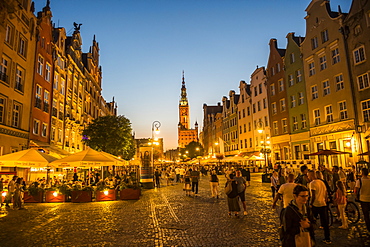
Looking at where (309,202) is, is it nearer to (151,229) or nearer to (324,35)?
(151,229)

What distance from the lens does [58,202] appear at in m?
17.2

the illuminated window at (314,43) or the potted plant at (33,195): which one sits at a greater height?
the illuminated window at (314,43)

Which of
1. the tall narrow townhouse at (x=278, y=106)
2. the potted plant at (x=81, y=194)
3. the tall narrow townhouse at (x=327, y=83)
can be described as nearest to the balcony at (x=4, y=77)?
the potted plant at (x=81, y=194)

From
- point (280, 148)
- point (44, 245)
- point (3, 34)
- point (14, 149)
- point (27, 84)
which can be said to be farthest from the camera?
point (280, 148)

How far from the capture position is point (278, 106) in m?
38.3

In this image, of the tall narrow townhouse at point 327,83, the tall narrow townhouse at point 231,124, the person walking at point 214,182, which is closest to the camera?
the person walking at point 214,182

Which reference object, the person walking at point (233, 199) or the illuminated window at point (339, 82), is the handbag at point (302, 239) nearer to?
the person walking at point (233, 199)

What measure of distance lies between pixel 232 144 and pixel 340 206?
48193 mm

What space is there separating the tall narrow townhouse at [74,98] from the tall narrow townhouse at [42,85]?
154 inches

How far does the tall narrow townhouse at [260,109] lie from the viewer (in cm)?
4219

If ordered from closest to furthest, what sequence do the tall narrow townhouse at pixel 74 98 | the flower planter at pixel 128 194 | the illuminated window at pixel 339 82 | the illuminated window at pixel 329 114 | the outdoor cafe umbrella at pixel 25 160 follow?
1. the outdoor cafe umbrella at pixel 25 160
2. the flower planter at pixel 128 194
3. the illuminated window at pixel 339 82
4. the illuminated window at pixel 329 114
5. the tall narrow townhouse at pixel 74 98

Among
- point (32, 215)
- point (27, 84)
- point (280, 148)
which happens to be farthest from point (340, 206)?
point (280, 148)

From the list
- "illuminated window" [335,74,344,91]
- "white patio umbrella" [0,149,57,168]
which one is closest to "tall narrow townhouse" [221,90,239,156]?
"illuminated window" [335,74,344,91]

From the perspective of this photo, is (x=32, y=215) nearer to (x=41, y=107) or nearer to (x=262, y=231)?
(x=262, y=231)
